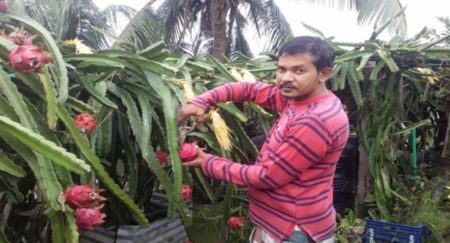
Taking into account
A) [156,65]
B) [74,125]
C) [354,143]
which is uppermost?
[156,65]

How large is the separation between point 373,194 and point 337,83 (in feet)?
3.01

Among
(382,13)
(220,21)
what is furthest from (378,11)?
(220,21)

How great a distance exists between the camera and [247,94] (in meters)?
1.69

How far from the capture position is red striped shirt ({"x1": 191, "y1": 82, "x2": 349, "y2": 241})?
1.31 metres

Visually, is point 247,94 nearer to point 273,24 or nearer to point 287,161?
point 287,161

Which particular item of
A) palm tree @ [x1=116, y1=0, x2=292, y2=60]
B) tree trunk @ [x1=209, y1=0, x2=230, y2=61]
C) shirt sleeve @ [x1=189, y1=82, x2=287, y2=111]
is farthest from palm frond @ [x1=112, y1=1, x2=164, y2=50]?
shirt sleeve @ [x1=189, y1=82, x2=287, y2=111]

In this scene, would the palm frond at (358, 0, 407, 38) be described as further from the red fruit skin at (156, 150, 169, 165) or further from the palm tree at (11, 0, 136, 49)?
the red fruit skin at (156, 150, 169, 165)

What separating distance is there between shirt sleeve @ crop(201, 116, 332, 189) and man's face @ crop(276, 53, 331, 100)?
11 cm

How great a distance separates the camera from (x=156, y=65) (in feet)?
5.12

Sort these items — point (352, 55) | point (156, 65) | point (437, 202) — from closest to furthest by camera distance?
point (156, 65)
point (352, 55)
point (437, 202)

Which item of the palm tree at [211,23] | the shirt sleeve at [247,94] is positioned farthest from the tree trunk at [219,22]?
the shirt sleeve at [247,94]

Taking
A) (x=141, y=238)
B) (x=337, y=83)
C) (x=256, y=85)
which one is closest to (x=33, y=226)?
(x=141, y=238)

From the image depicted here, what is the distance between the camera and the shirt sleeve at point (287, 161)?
1.30 meters

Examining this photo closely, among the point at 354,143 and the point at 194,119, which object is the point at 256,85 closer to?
the point at 194,119
